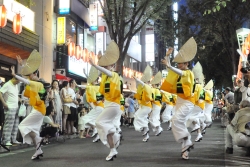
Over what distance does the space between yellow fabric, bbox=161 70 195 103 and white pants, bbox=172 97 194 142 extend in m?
0.13

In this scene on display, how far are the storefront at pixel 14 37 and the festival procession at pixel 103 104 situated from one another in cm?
4

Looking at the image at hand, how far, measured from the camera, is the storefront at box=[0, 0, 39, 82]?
15.1 metres

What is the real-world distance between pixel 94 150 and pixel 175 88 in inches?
107

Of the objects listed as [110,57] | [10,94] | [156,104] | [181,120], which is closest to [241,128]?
[181,120]

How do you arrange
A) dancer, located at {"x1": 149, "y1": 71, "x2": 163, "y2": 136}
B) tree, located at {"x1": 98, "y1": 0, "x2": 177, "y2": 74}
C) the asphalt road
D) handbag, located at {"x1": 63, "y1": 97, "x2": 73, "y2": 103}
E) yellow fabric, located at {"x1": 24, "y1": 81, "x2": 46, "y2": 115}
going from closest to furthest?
the asphalt road → yellow fabric, located at {"x1": 24, "y1": 81, "x2": 46, "y2": 115} → handbag, located at {"x1": 63, "y1": 97, "x2": 73, "y2": 103} → dancer, located at {"x1": 149, "y1": 71, "x2": 163, "y2": 136} → tree, located at {"x1": 98, "y1": 0, "x2": 177, "y2": 74}

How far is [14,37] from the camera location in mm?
16062

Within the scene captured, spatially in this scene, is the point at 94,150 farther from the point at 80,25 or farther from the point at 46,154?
the point at 80,25

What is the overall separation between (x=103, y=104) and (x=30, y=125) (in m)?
4.60

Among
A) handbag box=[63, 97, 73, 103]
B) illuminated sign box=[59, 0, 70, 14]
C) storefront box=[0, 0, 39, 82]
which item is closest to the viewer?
handbag box=[63, 97, 73, 103]

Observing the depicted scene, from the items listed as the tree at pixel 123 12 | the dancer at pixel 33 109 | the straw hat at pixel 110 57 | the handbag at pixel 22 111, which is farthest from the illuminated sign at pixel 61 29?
the straw hat at pixel 110 57

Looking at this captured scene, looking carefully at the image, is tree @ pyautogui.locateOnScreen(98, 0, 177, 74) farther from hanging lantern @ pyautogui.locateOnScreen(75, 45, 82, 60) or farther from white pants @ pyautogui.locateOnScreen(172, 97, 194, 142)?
white pants @ pyautogui.locateOnScreen(172, 97, 194, 142)

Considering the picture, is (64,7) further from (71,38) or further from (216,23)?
(216,23)

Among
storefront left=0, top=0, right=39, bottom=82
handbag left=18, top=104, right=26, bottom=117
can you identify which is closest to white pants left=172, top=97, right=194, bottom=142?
handbag left=18, top=104, right=26, bottom=117

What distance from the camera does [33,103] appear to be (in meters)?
8.05
